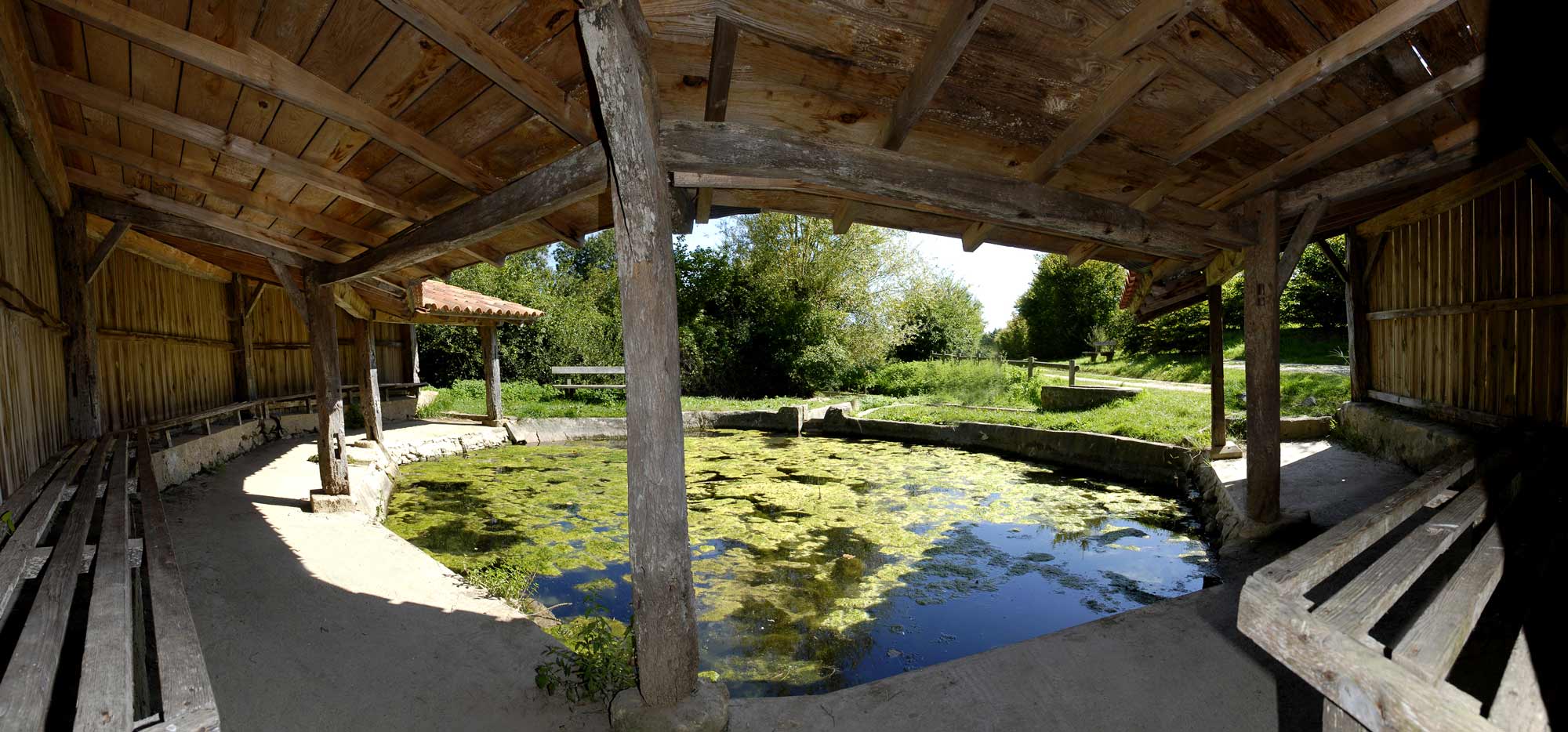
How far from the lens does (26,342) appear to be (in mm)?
3621

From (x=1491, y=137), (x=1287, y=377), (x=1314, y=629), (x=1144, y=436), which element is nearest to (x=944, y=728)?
(x=1314, y=629)

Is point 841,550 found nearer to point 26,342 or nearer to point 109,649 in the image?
point 109,649

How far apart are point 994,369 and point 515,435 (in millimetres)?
9755

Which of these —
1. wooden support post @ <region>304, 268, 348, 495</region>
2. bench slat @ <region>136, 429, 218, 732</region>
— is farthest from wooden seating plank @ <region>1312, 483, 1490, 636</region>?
wooden support post @ <region>304, 268, 348, 495</region>

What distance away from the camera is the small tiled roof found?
998 centimetres

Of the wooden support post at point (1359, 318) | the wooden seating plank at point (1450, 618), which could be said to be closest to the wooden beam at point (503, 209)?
the wooden seating plank at point (1450, 618)

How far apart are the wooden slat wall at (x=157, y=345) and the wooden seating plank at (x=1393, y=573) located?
7.90 meters

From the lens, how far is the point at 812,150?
2.59 meters

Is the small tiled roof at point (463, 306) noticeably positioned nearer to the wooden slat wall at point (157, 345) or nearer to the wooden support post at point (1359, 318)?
the wooden slat wall at point (157, 345)

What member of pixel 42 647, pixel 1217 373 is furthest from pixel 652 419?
pixel 1217 373

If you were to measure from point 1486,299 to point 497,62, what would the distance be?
6631 millimetres

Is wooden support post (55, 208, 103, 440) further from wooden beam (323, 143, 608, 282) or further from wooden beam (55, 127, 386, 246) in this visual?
wooden beam (323, 143, 608, 282)

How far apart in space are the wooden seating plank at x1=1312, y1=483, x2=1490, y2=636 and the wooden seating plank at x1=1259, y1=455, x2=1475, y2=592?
0.21 feet

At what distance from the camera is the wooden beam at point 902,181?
2.46m
